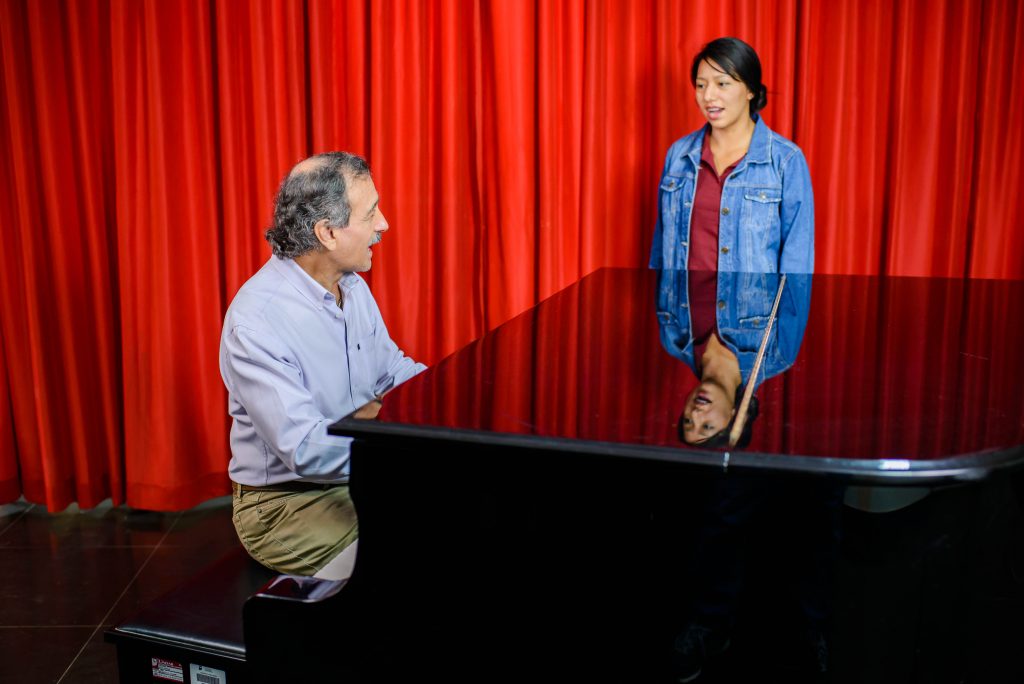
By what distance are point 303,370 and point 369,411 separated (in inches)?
27.7

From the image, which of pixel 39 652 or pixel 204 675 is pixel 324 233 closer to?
pixel 204 675

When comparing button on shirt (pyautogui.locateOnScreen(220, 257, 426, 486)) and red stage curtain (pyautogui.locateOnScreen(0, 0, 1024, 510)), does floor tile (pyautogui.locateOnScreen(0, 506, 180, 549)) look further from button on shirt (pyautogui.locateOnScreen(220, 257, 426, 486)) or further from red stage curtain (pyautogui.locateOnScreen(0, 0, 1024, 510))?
button on shirt (pyautogui.locateOnScreen(220, 257, 426, 486))

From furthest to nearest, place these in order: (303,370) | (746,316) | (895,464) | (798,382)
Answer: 1. (746,316)
2. (303,370)
3. (798,382)
4. (895,464)

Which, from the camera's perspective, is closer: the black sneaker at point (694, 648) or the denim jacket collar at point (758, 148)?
the black sneaker at point (694, 648)

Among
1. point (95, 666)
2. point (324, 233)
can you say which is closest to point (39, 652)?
point (95, 666)

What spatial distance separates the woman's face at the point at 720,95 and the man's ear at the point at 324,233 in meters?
1.36

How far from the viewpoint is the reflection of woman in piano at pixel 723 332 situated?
4.49ft

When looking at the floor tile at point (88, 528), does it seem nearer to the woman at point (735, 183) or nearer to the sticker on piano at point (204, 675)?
the sticker on piano at point (204, 675)

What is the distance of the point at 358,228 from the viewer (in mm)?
2094

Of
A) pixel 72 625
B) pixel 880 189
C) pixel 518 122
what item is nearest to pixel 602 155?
pixel 518 122

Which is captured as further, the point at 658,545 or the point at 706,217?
the point at 706,217

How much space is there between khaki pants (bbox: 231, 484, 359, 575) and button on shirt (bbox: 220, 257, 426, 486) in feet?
0.15

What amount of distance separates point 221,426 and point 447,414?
2298 mm

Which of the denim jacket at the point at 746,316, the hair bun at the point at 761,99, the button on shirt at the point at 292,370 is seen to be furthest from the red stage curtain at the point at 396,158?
the button on shirt at the point at 292,370
